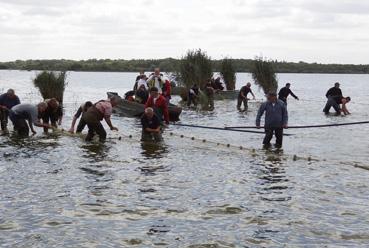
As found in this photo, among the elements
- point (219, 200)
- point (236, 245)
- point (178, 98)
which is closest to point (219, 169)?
point (219, 200)

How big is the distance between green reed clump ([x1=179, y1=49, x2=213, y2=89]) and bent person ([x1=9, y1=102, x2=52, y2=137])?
2023 centimetres

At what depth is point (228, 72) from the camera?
1624 inches

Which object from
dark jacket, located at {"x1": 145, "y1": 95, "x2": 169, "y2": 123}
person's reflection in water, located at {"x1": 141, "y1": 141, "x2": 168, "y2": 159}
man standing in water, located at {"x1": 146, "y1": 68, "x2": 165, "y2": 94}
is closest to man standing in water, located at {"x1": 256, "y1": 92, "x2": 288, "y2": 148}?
person's reflection in water, located at {"x1": 141, "y1": 141, "x2": 168, "y2": 159}

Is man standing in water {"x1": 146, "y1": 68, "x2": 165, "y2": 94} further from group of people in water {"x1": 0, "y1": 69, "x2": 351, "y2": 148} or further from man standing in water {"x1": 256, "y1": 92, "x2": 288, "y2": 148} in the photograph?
man standing in water {"x1": 256, "y1": 92, "x2": 288, "y2": 148}

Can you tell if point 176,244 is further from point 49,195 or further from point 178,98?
point 178,98

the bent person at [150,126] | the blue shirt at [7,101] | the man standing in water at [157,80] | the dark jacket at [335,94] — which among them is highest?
the man standing in water at [157,80]

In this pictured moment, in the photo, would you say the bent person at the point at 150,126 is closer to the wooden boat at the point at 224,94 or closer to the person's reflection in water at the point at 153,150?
the person's reflection in water at the point at 153,150

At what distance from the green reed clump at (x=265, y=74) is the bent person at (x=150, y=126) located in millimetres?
22915

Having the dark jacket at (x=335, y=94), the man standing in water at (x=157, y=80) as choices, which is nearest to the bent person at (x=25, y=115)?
the man standing in water at (x=157, y=80)

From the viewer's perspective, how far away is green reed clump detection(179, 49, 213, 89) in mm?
37000

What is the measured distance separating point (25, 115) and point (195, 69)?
2099 cm

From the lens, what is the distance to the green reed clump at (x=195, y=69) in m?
37.0

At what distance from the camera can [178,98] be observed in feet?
134

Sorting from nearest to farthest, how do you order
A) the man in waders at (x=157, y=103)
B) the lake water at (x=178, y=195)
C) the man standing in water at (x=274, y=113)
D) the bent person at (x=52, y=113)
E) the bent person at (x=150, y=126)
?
the lake water at (x=178, y=195) → the man standing in water at (x=274, y=113) → the bent person at (x=150, y=126) → the man in waders at (x=157, y=103) → the bent person at (x=52, y=113)
